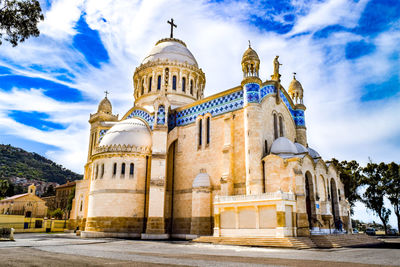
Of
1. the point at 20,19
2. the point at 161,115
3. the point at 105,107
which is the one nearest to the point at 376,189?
the point at 161,115

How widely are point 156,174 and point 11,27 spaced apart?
16.5 m

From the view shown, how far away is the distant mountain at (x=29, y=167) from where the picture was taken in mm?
115375

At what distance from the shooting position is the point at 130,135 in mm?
27594

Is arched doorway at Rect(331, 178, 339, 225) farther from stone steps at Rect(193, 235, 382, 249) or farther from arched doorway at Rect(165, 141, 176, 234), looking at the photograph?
arched doorway at Rect(165, 141, 176, 234)

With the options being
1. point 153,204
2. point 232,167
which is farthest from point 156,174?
point 232,167

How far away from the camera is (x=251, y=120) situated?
22125 millimetres

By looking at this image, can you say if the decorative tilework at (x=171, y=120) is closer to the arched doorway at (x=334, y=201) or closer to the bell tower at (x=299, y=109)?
the bell tower at (x=299, y=109)

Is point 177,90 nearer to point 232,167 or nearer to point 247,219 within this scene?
point 232,167

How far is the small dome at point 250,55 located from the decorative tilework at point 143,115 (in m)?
10.3

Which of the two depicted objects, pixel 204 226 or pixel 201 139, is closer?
pixel 204 226

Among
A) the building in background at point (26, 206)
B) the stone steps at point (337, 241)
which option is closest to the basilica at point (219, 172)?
the stone steps at point (337, 241)

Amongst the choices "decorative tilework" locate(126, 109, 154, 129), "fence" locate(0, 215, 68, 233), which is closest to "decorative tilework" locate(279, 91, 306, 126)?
"decorative tilework" locate(126, 109, 154, 129)

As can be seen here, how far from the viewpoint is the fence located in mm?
33656

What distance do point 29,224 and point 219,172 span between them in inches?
1032
